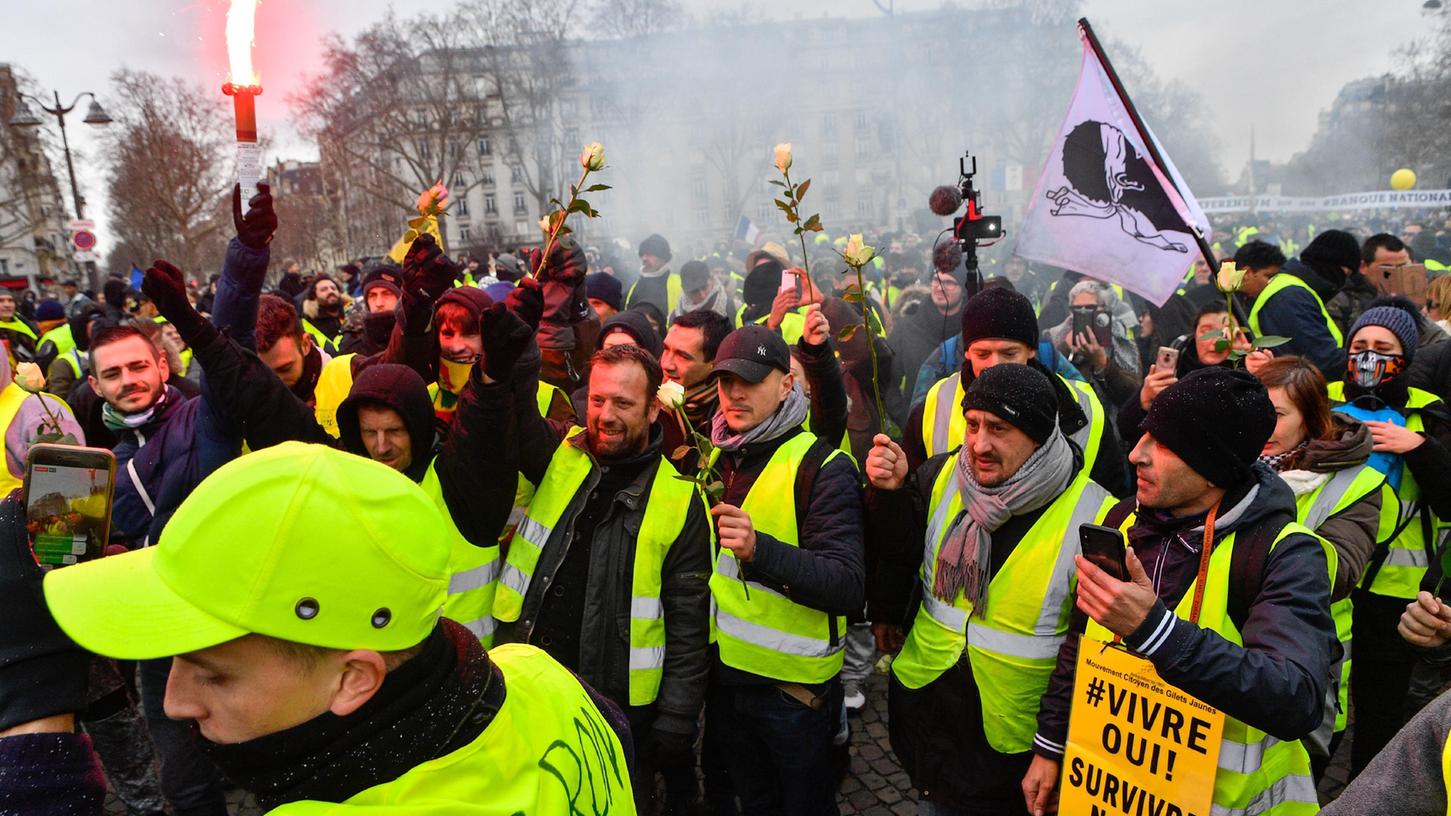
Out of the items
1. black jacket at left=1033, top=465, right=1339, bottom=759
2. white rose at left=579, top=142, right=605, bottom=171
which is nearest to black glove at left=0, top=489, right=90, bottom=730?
white rose at left=579, top=142, right=605, bottom=171

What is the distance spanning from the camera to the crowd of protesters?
1188 millimetres

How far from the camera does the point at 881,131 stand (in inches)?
1350

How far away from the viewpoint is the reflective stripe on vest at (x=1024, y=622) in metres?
2.44

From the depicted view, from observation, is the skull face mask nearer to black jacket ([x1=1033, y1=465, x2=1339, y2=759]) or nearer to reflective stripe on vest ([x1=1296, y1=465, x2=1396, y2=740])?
reflective stripe on vest ([x1=1296, y1=465, x2=1396, y2=740])

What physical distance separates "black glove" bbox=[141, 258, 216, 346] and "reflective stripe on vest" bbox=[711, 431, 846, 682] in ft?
6.22

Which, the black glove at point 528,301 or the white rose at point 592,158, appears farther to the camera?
the black glove at point 528,301

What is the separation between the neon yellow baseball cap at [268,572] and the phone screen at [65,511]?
92 cm

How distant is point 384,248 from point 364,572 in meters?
50.1

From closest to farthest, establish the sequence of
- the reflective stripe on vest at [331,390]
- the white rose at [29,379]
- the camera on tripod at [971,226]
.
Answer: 1. the white rose at [29,379]
2. the reflective stripe on vest at [331,390]
3. the camera on tripod at [971,226]

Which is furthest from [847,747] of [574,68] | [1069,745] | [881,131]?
[574,68]

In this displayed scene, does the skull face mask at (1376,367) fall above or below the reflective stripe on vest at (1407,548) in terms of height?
above

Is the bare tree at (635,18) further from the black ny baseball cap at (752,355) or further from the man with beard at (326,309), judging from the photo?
the black ny baseball cap at (752,355)

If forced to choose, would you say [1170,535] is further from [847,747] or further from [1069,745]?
[847,747]

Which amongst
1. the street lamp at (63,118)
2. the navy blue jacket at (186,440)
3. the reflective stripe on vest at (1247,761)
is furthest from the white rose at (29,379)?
the street lamp at (63,118)
